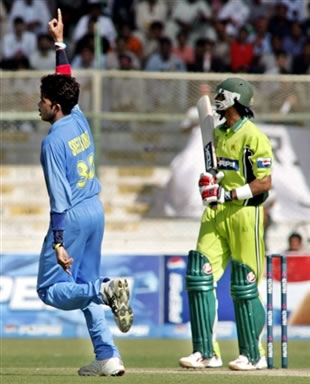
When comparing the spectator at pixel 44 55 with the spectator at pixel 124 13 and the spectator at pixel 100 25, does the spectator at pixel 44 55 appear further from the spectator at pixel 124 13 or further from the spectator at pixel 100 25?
the spectator at pixel 124 13

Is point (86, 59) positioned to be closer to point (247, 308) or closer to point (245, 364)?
point (247, 308)

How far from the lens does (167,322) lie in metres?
14.9

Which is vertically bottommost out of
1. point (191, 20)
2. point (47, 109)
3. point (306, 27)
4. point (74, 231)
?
point (74, 231)

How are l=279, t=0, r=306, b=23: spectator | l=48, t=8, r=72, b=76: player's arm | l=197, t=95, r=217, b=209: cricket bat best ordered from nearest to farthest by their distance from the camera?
l=48, t=8, r=72, b=76: player's arm → l=197, t=95, r=217, b=209: cricket bat → l=279, t=0, r=306, b=23: spectator

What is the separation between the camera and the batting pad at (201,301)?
9867 mm

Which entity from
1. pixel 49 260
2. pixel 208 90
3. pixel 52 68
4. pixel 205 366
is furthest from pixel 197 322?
pixel 52 68

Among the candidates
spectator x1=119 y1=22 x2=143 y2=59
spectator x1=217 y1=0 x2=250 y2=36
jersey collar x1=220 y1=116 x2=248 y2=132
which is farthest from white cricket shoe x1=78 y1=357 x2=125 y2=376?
spectator x1=217 y1=0 x2=250 y2=36

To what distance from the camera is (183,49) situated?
1880 cm

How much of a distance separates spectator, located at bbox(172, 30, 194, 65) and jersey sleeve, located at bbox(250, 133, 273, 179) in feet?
29.2

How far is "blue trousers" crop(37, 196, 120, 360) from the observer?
8.79 metres

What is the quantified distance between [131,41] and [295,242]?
4544 millimetres

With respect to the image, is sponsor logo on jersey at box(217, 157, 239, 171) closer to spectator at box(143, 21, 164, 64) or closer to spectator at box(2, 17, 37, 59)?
spectator at box(143, 21, 164, 64)

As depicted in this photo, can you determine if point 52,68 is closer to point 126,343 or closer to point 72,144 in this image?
point 126,343

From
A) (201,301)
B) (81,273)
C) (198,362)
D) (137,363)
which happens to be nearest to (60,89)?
(81,273)
